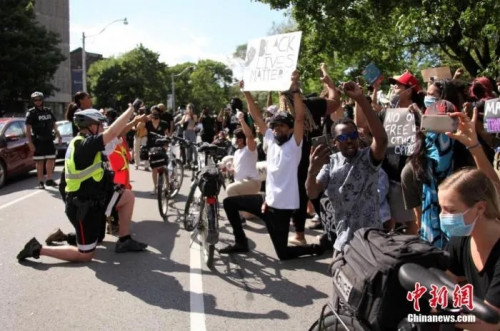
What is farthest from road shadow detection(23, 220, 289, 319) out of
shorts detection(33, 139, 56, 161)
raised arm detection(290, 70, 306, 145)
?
shorts detection(33, 139, 56, 161)

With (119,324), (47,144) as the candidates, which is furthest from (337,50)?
(119,324)

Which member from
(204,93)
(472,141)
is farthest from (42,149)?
(204,93)

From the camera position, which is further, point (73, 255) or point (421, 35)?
point (421, 35)

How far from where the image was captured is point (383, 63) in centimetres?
1748

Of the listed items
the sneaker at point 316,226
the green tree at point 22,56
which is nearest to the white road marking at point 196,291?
the sneaker at point 316,226

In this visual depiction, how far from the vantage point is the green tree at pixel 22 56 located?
1086 inches

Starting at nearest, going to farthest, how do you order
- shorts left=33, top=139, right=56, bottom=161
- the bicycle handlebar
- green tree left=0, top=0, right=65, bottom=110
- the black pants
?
1. the bicycle handlebar
2. the black pants
3. shorts left=33, top=139, right=56, bottom=161
4. green tree left=0, top=0, right=65, bottom=110

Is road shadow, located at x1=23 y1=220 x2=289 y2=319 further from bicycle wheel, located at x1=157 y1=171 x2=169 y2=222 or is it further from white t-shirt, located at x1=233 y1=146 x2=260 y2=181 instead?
white t-shirt, located at x1=233 y1=146 x2=260 y2=181

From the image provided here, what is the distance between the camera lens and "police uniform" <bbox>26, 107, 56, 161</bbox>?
10922mm

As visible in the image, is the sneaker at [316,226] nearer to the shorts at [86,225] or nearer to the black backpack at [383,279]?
the shorts at [86,225]

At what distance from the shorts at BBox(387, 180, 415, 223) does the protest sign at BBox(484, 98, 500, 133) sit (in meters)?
1.26

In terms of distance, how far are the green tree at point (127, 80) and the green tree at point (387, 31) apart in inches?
1683

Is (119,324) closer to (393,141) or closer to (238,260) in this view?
(238,260)

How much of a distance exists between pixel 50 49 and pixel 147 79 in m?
32.6
